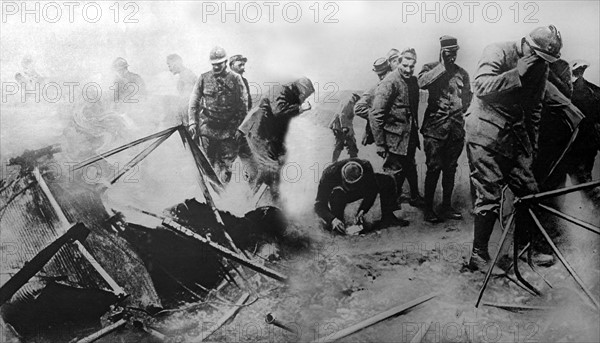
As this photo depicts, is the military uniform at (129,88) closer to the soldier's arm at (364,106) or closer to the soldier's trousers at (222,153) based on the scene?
the soldier's trousers at (222,153)

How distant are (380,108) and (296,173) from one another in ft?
2.87

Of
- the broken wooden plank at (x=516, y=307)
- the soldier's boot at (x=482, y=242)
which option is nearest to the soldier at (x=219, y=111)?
the soldier's boot at (x=482, y=242)

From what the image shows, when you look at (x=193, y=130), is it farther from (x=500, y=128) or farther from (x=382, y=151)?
(x=500, y=128)

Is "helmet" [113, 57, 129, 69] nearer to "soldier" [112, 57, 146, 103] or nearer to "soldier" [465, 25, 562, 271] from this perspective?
"soldier" [112, 57, 146, 103]

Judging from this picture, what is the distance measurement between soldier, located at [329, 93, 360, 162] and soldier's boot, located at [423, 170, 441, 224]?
645 millimetres

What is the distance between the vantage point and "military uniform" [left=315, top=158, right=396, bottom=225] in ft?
17.4

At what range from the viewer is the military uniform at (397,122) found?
5320 millimetres

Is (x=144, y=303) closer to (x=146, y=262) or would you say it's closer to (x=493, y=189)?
(x=146, y=262)

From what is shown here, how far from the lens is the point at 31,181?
206 inches

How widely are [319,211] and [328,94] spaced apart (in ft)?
3.16

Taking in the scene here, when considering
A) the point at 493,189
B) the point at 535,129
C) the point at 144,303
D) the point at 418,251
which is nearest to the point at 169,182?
the point at 144,303

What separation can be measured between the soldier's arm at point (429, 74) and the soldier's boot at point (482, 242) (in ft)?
3.85

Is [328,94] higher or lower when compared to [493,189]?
higher

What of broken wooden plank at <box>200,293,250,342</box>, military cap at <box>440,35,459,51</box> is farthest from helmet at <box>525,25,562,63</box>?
broken wooden plank at <box>200,293,250,342</box>
